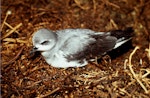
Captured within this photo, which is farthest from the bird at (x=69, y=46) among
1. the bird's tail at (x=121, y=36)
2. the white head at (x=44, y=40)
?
the bird's tail at (x=121, y=36)

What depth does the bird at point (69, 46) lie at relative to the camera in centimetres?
280

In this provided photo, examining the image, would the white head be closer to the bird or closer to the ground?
the bird

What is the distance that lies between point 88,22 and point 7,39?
823mm

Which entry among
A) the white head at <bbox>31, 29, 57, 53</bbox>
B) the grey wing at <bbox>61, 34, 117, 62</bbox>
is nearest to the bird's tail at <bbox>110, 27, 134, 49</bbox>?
the grey wing at <bbox>61, 34, 117, 62</bbox>

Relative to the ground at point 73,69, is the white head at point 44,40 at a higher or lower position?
higher

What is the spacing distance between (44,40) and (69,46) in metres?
0.20

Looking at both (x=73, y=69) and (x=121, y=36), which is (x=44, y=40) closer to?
(x=73, y=69)

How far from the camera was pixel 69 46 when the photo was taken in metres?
2.83

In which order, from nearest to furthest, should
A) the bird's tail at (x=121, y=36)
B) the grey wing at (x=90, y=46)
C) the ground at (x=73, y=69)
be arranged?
the ground at (x=73, y=69) < the grey wing at (x=90, y=46) < the bird's tail at (x=121, y=36)

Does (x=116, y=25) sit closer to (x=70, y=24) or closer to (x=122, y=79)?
(x=70, y=24)

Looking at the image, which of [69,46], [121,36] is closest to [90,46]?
[69,46]

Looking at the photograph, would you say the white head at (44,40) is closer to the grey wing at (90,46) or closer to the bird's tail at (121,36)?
the grey wing at (90,46)

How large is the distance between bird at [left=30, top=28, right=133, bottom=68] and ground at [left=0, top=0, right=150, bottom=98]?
0.25 feet

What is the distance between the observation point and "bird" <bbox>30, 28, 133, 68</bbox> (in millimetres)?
2797
